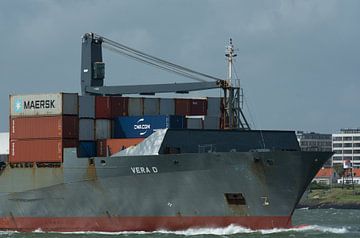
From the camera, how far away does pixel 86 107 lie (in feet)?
160

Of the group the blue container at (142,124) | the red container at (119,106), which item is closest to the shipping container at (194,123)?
the blue container at (142,124)

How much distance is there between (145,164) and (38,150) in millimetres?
6917

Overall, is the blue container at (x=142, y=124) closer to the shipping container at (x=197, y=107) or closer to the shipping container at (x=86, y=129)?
the shipping container at (x=86, y=129)

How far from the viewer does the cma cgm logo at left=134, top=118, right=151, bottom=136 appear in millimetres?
48125

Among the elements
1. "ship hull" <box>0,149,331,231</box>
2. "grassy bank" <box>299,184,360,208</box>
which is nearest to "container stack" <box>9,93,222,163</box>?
"ship hull" <box>0,149,331,231</box>

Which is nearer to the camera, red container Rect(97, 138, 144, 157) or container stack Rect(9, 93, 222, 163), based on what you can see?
red container Rect(97, 138, 144, 157)

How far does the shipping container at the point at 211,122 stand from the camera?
50.7 meters

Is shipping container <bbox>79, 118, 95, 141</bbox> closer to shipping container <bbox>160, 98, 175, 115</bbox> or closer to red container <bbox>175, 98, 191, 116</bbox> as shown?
shipping container <bbox>160, 98, 175, 115</bbox>

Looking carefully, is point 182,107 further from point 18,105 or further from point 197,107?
point 18,105

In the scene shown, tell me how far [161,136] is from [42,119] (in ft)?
23.8

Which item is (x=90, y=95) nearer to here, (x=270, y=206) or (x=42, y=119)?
(x=42, y=119)

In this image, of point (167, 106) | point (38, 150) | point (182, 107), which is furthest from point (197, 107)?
point (38, 150)

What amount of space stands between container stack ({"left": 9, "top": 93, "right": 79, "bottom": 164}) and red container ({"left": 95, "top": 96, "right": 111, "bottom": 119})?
3.86 feet

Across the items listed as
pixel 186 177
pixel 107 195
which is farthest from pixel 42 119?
pixel 186 177
